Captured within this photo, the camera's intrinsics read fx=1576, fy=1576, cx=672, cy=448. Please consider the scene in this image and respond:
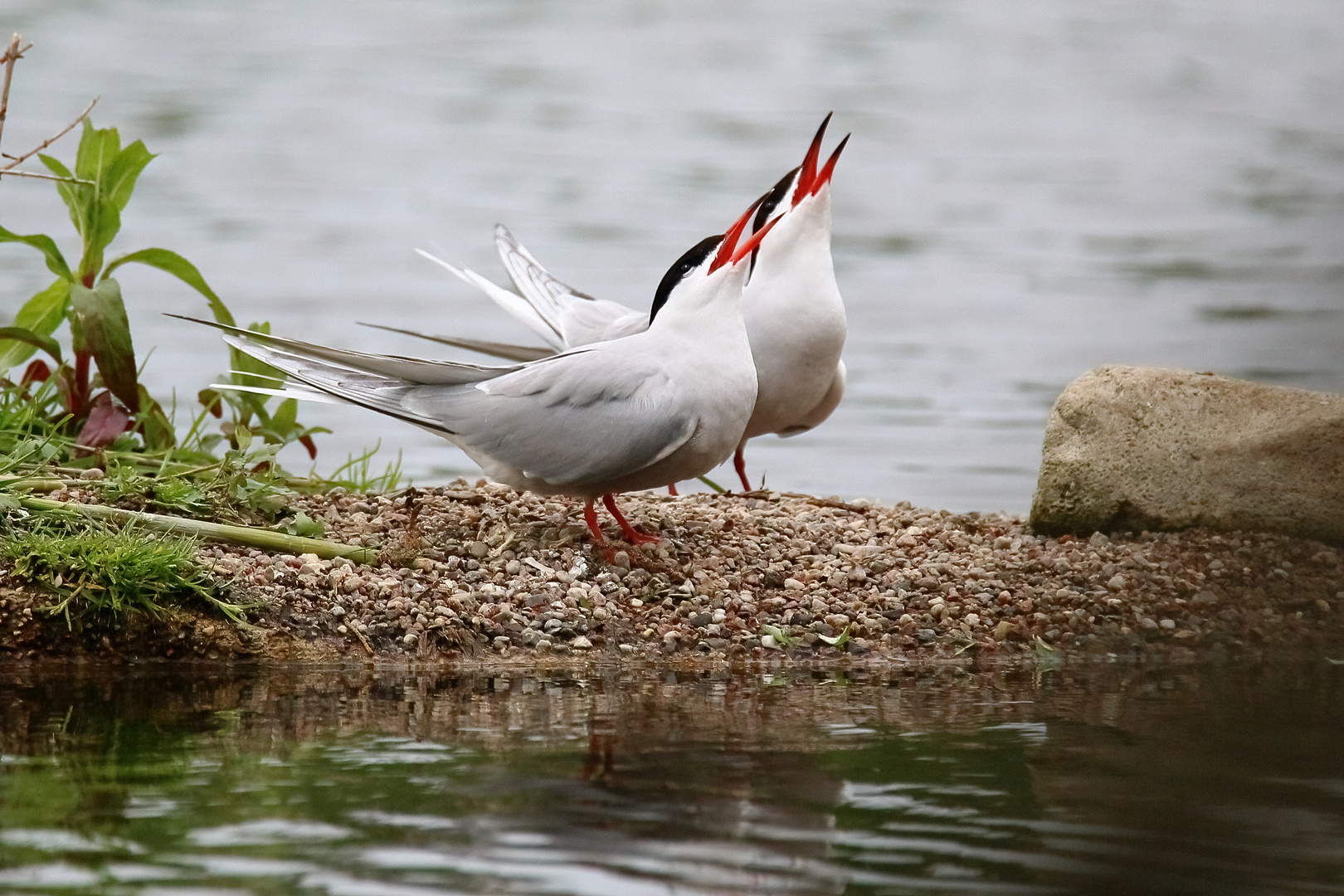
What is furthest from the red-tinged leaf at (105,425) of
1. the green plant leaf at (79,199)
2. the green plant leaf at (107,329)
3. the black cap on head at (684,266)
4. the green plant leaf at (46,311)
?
the black cap on head at (684,266)

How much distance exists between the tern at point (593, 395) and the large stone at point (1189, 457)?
3.38 feet

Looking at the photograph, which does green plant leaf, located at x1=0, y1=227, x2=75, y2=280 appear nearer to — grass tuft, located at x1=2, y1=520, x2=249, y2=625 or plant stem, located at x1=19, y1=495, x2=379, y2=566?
plant stem, located at x1=19, y1=495, x2=379, y2=566

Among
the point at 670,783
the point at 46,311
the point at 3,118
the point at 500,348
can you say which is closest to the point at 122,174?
the point at 46,311

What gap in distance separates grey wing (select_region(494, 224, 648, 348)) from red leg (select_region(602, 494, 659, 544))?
849mm

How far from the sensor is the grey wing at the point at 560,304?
5648mm

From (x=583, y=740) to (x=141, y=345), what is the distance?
22.0 ft

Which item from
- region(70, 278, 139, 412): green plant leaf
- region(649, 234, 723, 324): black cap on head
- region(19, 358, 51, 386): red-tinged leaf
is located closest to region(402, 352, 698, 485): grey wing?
region(649, 234, 723, 324): black cap on head

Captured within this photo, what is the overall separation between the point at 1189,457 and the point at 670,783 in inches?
92.3

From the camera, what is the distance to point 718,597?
4.23m

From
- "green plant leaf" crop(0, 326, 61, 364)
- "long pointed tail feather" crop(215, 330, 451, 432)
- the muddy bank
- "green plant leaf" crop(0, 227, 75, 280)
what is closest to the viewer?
the muddy bank

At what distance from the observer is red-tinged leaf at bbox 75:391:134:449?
4855mm

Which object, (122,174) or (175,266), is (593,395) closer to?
(175,266)

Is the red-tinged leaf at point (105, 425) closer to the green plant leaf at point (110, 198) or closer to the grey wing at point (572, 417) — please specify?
the green plant leaf at point (110, 198)

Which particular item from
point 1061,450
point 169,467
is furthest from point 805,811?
point 169,467
